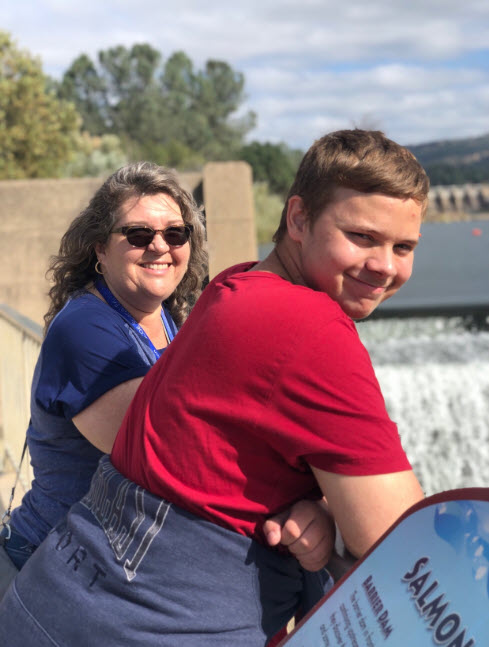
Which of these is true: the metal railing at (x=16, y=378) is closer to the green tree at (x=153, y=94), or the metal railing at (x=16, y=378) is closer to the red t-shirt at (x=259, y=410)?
the red t-shirt at (x=259, y=410)

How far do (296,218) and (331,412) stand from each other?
1.31ft

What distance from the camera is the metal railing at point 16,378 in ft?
13.5

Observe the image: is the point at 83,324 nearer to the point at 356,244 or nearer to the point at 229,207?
the point at 356,244

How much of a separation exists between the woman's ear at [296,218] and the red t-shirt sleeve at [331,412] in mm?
261

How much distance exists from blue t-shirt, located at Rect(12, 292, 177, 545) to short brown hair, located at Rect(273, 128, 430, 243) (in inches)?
25.7

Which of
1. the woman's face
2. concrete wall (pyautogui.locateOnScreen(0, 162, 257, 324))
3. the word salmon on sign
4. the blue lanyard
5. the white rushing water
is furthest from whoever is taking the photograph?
the white rushing water

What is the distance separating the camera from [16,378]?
457cm

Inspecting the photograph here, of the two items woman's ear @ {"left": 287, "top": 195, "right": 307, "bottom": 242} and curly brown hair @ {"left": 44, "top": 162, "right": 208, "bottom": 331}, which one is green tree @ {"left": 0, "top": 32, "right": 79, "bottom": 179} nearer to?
curly brown hair @ {"left": 44, "top": 162, "right": 208, "bottom": 331}

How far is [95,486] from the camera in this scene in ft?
4.99

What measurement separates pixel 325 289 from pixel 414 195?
8.4 inches

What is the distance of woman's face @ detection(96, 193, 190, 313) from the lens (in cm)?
228

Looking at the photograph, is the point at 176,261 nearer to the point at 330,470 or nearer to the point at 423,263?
the point at 330,470

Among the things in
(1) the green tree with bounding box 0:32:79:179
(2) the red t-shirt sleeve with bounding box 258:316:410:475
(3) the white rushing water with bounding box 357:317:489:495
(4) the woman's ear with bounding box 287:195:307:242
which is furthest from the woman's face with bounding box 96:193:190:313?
(1) the green tree with bounding box 0:32:79:179

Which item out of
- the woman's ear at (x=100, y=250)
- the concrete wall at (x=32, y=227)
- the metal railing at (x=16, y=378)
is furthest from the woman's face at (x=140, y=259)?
the concrete wall at (x=32, y=227)
